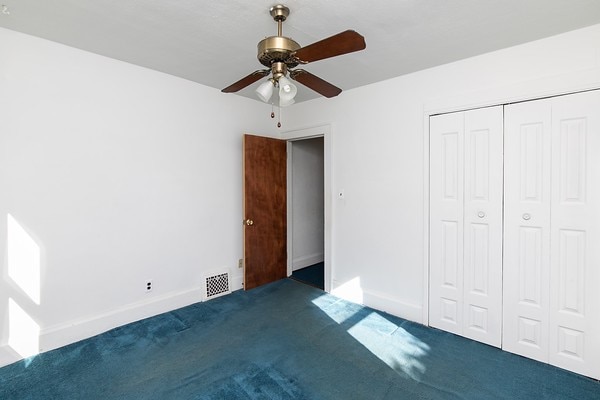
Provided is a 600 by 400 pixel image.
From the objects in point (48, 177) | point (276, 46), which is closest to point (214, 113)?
point (48, 177)

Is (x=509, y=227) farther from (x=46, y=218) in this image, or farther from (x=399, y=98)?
(x=46, y=218)

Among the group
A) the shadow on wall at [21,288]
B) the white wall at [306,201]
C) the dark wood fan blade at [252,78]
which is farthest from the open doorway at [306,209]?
the shadow on wall at [21,288]

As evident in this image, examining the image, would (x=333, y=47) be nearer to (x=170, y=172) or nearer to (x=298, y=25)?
(x=298, y=25)

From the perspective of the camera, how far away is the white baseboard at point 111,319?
7.69 ft

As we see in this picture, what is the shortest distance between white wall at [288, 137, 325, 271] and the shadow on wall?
2824mm

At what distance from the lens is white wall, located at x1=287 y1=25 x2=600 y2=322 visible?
7.05 feet

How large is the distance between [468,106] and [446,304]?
1.79 m

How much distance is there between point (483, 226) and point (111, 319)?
3422mm

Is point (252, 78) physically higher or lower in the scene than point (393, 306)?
higher

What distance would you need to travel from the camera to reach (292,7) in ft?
5.85

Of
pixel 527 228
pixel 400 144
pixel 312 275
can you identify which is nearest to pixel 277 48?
pixel 400 144

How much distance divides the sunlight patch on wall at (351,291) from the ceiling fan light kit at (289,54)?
7.22 ft

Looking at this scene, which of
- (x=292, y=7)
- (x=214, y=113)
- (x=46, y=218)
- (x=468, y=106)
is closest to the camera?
(x=292, y=7)

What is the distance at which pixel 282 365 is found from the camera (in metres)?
2.16
